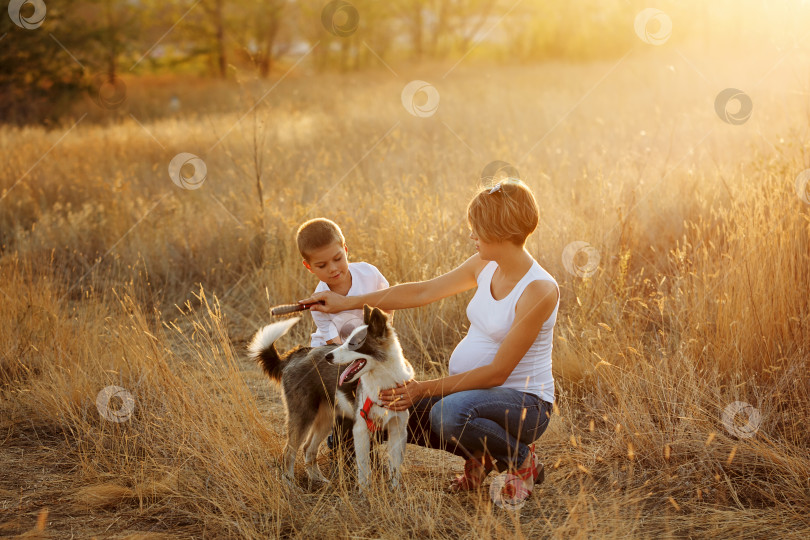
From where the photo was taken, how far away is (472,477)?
10.6 feet

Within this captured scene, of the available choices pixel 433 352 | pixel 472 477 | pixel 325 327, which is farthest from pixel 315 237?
pixel 433 352

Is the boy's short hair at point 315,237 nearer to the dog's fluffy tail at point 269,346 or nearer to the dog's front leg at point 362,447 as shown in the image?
the dog's fluffy tail at point 269,346

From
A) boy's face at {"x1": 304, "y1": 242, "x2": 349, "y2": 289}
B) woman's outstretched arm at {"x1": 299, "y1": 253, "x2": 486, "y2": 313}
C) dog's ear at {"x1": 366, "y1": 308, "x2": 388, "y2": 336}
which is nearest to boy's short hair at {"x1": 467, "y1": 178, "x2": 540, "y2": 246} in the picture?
woman's outstretched arm at {"x1": 299, "y1": 253, "x2": 486, "y2": 313}

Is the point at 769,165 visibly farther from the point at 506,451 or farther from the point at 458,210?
the point at 506,451

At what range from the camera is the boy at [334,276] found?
3520 mm

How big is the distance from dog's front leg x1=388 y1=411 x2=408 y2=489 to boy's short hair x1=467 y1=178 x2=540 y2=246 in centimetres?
93

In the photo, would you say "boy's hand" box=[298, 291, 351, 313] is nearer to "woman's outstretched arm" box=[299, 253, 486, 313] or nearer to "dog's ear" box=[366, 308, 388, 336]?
"woman's outstretched arm" box=[299, 253, 486, 313]

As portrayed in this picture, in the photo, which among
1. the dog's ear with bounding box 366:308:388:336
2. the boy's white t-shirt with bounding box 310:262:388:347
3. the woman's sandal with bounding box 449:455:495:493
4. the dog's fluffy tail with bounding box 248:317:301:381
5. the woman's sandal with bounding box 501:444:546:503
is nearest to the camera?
the dog's ear with bounding box 366:308:388:336

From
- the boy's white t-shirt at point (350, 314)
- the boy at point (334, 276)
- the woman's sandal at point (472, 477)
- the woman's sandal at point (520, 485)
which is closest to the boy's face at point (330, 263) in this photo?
the boy at point (334, 276)

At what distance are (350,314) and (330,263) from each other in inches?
12.8

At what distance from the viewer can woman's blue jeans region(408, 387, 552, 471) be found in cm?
308

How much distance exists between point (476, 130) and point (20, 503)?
9.40 meters

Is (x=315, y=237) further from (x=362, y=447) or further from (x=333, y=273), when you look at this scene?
(x=362, y=447)

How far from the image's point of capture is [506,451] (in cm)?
313
